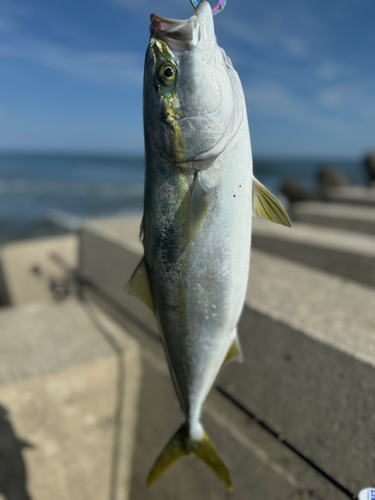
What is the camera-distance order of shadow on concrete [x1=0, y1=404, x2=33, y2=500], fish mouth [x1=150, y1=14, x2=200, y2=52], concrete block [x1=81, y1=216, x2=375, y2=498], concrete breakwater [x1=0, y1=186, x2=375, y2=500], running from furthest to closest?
shadow on concrete [x1=0, y1=404, x2=33, y2=500] < concrete breakwater [x1=0, y1=186, x2=375, y2=500] < concrete block [x1=81, y1=216, x2=375, y2=498] < fish mouth [x1=150, y1=14, x2=200, y2=52]

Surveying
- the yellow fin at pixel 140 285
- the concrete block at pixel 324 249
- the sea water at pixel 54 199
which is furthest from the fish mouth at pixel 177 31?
the sea water at pixel 54 199

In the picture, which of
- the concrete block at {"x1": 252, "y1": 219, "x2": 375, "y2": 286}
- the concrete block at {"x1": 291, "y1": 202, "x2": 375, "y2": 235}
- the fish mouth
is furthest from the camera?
the concrete block at {"x1": 291, "y1": 202, "x2": 375, "y2": 235}

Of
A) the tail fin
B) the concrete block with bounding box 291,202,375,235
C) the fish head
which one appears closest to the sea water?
the concrete block with bounding box 291,202,375,235

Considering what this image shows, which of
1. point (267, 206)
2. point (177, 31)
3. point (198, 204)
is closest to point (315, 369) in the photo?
point (267, 206)

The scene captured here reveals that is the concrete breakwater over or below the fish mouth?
below

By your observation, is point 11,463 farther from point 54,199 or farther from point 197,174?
point 54,199

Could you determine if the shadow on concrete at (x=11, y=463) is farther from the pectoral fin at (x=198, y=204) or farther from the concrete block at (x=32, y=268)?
the concrete block at (x=32, y=268)

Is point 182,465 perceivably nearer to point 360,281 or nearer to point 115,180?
point 360,281

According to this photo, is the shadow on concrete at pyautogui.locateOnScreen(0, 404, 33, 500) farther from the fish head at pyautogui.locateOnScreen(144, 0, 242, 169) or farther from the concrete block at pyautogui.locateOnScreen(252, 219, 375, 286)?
the concrete block at pyautogui.locateOnScreen(252, 219, 375, 286)
